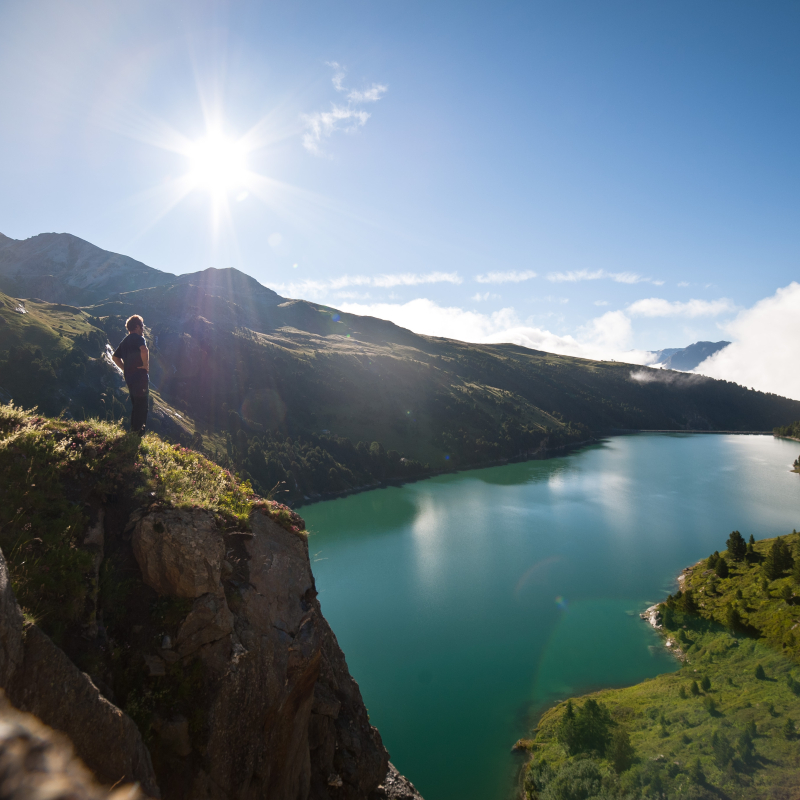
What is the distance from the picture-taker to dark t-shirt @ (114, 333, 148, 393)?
35.7ft

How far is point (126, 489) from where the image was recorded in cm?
818

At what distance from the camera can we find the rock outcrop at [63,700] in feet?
14.7

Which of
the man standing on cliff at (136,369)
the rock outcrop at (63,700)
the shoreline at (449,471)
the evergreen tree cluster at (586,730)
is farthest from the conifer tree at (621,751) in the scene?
the shoreline at (449,471)

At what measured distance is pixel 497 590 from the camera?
42.1 meters

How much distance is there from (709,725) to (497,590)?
21663 millimetres

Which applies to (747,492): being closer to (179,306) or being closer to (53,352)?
(53,352)

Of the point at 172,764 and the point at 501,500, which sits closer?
the point at 172,764

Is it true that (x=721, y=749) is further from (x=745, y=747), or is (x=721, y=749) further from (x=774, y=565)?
(x=774, y=565)

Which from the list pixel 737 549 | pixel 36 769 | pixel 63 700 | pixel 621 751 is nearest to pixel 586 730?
pixel 621 751

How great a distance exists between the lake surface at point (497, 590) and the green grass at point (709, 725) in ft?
7.69

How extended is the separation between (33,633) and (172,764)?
3433mm

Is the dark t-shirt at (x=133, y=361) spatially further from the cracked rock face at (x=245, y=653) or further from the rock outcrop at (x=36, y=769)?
the rock outcrop at (x=36, y=769)

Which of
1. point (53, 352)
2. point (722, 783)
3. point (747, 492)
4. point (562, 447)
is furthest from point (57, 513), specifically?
point (562, 447)

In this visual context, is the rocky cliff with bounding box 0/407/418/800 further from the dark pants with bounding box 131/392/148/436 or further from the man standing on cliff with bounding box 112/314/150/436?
the man standing on cliff with bounding box 112/314/150/436
